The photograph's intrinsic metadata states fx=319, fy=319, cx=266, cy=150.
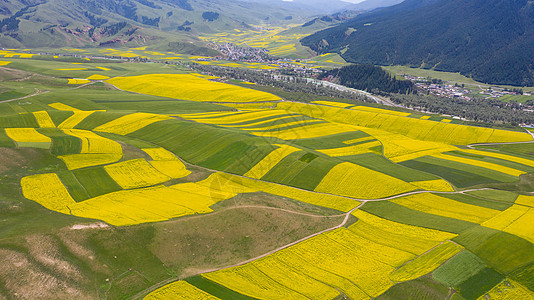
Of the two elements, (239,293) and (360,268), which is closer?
(239,293)

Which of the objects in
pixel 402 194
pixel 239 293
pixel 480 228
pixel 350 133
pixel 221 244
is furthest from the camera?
pixel 350 133

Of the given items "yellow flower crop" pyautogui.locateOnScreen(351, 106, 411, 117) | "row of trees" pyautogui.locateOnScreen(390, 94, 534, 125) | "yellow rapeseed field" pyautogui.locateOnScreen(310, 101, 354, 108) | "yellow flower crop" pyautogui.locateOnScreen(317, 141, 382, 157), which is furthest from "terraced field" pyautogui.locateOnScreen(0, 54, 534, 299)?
"row of trees" pyautogui.locateOnScreen(390, 94, 534, 125)

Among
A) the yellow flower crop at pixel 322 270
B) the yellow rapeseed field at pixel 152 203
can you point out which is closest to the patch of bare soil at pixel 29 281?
the yellow rapeseed field at pixel 152 203

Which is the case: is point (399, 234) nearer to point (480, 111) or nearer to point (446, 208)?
point (446, 208)

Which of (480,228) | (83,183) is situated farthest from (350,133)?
(83,183)

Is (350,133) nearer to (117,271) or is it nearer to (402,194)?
(402,194)
